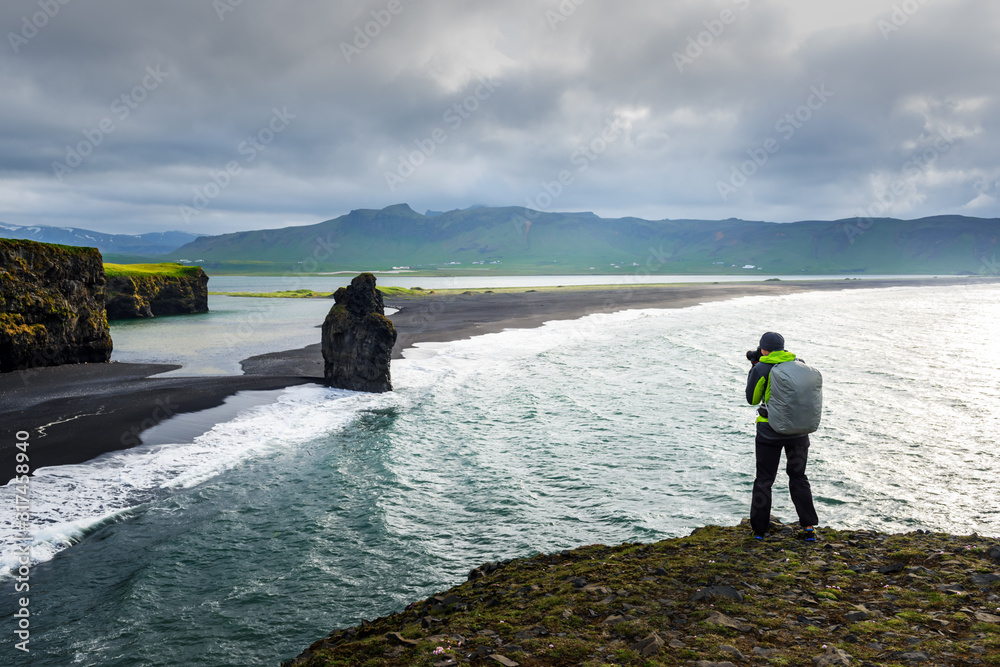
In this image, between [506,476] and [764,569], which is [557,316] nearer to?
[506,476]

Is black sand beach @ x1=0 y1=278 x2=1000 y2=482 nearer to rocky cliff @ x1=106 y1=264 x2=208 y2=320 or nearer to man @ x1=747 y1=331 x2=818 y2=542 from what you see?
man @ x1=747 y1=331 x2=818 y2=542

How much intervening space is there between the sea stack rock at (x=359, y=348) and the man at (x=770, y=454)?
21.5 m

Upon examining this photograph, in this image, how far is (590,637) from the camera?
289 inches

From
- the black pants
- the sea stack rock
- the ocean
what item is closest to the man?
the black pants

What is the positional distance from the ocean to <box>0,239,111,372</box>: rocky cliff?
62.1 feet

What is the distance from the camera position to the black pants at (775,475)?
34.7 feet

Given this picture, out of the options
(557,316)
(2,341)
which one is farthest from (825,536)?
(557,316)

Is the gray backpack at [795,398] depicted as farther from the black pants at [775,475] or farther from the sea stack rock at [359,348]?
the sea stack rock at [359,348]

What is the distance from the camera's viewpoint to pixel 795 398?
1005 cm

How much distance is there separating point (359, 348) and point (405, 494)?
14815 mm

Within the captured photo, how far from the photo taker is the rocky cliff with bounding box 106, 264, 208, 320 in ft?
236
